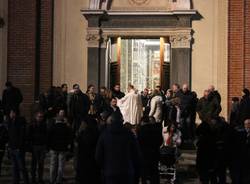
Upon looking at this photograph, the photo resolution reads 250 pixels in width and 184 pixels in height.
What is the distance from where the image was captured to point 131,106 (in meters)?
19.9

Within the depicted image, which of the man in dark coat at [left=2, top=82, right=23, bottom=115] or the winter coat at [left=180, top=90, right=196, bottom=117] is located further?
the man in dark coat at [left=2, top=82, right=23, bottom=115]

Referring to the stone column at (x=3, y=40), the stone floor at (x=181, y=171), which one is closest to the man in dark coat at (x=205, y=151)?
the stone floor at (x=181, y=171)

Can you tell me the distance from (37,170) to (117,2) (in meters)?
7.61

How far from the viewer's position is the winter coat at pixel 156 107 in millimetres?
19609

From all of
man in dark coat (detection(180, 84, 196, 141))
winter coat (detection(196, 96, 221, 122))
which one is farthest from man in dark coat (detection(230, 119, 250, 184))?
man in dark coat (detection(180, 84, 196, 141))

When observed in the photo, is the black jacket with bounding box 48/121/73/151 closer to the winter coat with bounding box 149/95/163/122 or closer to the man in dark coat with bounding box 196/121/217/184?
the man in dark coat with bounding box 196/121/217/184

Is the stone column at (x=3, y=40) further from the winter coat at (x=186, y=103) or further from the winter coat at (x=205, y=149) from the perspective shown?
the winter coat at (x=205, y=149)

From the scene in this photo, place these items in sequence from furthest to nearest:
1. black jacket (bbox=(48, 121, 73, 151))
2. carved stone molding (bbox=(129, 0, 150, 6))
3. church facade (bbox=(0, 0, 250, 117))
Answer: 1. carved stone molding (bbox=(129, 0, 150, 6))
2. church facade (bbox=(0, 0, 250, 117))
3. black jacket (bbox=(48, 121, 73, 151))

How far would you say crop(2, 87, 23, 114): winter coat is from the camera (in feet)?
67.8

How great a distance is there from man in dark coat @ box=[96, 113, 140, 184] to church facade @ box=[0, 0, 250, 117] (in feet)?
37.9

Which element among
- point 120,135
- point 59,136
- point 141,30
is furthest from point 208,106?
point 120,135

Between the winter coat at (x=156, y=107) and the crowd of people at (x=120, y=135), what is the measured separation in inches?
1.1

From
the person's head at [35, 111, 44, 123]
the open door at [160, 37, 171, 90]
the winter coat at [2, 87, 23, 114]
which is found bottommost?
the person's head at [35, 111, 44, 123]

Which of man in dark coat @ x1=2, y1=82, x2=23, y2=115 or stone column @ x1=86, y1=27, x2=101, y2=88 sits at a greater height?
stone column @ x1=86, y1=27, x2=101, y2=88
